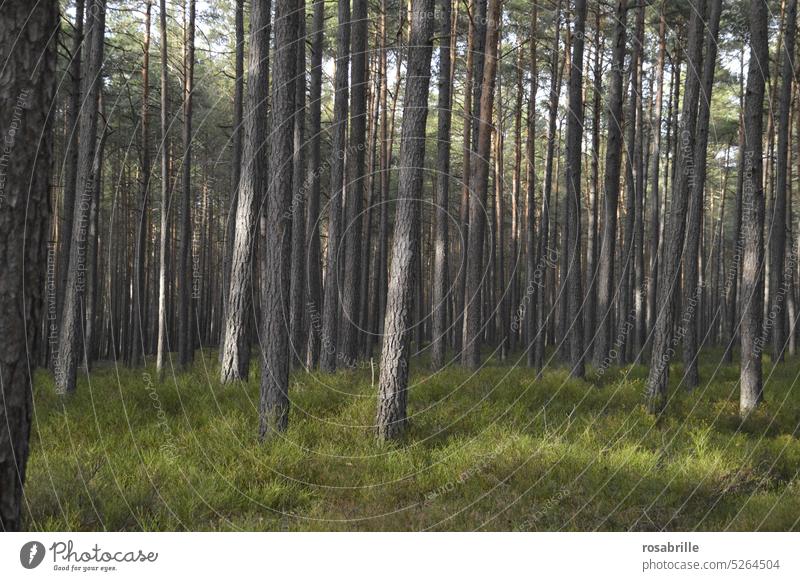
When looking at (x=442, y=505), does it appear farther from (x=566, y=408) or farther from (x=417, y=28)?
(x=417, y=28)

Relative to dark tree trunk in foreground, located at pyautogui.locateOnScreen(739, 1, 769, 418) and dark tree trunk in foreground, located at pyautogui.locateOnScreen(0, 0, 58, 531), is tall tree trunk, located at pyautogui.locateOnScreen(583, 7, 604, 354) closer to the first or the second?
dark tree trunk in foreground, located at pyautogui.locateOnScreen(739, 1, 769, 418)

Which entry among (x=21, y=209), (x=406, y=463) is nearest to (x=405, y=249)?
(x=406, y=463)

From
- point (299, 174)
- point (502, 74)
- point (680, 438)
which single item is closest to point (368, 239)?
Answer: point (299, 174)

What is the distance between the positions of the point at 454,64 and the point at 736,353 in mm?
15841

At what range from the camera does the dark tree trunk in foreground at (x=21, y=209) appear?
3572 millimetres

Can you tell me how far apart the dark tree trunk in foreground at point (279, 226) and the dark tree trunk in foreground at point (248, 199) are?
1993mm

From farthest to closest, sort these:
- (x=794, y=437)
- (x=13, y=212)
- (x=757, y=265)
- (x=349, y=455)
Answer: (x=757, y=265) < (x=794, y=437) < (x=349, y=455) < (x=13, y=212)

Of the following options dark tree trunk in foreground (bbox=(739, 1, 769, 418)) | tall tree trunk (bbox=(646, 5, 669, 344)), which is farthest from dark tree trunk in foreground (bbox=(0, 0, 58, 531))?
tall tree trunk (bbox=(646, 5, 669, 344))

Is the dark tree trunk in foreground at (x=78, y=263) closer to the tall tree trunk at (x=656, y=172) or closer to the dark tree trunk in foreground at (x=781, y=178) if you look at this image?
the dark tree trunk in foreground at (x=781, y=178)

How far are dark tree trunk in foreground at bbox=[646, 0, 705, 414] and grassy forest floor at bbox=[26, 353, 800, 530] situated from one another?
0.63 m

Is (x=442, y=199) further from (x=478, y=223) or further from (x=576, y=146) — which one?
(x=576, y=146)

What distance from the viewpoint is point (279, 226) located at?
8.33 m

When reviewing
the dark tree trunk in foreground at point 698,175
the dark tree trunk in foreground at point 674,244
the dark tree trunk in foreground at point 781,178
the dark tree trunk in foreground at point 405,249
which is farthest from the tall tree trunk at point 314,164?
the dark tree trunk in foreground at point 781,178

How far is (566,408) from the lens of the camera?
10508 mm
